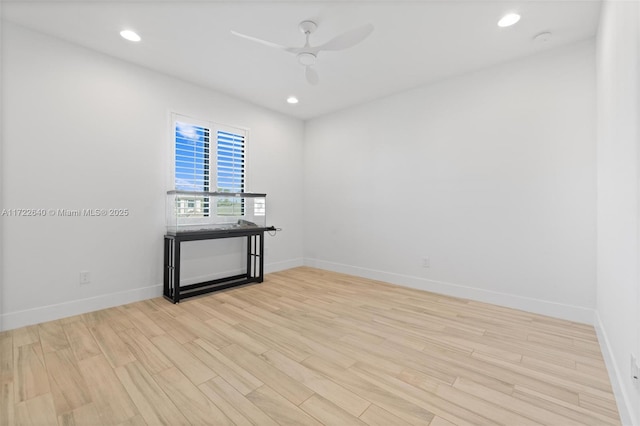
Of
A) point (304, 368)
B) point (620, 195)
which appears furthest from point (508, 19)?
point (304, 368)

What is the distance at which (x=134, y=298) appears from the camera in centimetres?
311

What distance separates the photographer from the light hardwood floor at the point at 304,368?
1441 millimetres

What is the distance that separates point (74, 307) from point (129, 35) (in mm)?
2641

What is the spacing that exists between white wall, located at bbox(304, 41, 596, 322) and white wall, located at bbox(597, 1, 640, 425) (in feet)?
1.35

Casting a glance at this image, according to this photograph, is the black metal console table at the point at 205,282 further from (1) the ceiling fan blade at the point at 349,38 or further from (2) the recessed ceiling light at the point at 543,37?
(2) the recessed ceiling light at the point at 543,37

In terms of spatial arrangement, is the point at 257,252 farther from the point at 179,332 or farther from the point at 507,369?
the point at 507,369

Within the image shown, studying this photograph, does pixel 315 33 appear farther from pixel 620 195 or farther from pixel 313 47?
pixel 620 195

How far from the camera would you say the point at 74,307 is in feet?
8.91

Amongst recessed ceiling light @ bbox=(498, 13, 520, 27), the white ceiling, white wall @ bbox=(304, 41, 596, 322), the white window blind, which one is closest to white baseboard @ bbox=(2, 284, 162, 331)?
the white window blind

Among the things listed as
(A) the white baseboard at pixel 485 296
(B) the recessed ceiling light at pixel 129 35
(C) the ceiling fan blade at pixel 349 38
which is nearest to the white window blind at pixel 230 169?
(B) the recessed ceiling light at pixel 129 35

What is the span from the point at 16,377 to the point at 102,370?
18.4 inches

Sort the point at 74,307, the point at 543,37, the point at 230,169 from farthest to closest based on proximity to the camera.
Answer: the point at 230,169, the point at 74,307, the point at 543,37

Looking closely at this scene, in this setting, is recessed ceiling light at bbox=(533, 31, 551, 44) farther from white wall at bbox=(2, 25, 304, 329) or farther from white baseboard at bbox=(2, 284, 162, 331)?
white baseboard at bbox=(2, 284, 162, 331)

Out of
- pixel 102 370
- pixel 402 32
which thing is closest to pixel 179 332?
pixel 102 370
